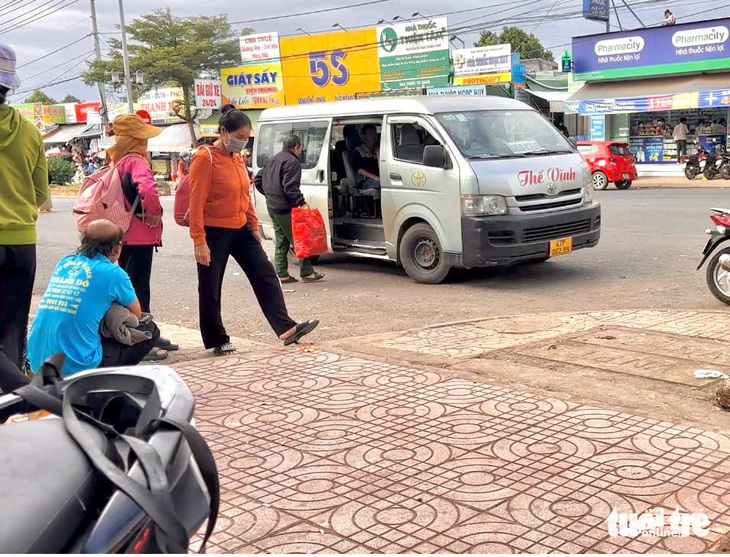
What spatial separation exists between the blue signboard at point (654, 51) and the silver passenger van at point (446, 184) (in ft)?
63.4

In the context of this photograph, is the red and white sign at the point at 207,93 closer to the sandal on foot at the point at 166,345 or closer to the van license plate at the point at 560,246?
the van license plate at the point at 560,246

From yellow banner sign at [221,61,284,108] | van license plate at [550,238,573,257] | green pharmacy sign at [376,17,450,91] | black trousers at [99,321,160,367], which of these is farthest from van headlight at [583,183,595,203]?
yellow banner sign at [221,61,284,108]

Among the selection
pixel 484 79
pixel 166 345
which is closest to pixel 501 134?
pixel 166 345

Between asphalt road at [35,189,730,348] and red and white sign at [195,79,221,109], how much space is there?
29191 millimetres

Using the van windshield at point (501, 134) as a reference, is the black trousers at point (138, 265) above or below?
below

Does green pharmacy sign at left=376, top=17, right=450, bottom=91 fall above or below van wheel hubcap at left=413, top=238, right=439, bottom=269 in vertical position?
above

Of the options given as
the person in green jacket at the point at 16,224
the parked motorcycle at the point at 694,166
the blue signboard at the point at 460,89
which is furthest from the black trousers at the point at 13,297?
the blue signboard at the point at 460,89

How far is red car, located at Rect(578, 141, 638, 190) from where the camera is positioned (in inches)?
934

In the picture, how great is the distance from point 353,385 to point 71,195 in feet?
116

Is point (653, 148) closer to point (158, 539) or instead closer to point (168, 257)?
point (168, 257)

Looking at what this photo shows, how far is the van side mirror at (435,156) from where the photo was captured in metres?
9.09

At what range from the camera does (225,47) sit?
158ft

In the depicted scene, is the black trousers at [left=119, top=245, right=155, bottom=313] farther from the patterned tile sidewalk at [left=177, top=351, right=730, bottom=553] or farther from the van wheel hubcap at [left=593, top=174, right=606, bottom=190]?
the van wheel hubcap at [left=593, top=174, right=606, bottom=190]

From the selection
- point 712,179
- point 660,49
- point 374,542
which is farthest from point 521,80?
point 374,542
